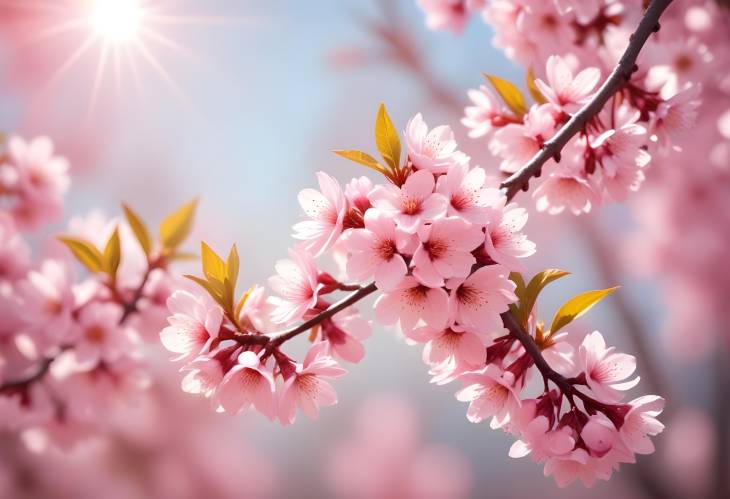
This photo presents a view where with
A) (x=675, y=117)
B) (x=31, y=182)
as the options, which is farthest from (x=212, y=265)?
(x=31, y=182)

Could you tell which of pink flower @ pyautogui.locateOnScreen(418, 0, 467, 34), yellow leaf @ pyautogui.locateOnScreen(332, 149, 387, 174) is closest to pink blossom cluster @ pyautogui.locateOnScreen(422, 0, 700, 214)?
pink flower @ pyautogui.locateOnScreen(418, 0, 467, 34)

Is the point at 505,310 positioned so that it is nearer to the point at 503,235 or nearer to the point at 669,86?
the point at 503,235

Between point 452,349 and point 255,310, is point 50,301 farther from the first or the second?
point 452,349

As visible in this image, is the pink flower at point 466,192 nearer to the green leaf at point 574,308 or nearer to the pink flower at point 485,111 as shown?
the green leaf at point 574,308

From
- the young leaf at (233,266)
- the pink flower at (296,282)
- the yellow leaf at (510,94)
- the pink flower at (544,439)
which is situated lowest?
the pink flower at (544,439)

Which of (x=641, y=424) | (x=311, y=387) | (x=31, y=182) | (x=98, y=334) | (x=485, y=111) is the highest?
(x=31, y=182)

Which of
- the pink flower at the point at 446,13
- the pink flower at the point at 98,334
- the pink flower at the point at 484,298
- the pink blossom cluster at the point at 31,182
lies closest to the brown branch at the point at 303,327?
the pink flower at the point at 484,298

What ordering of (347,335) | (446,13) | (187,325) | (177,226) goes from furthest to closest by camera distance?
1. (446,13)
2. (177,226)
3. (347,335)
4. (187,325)
